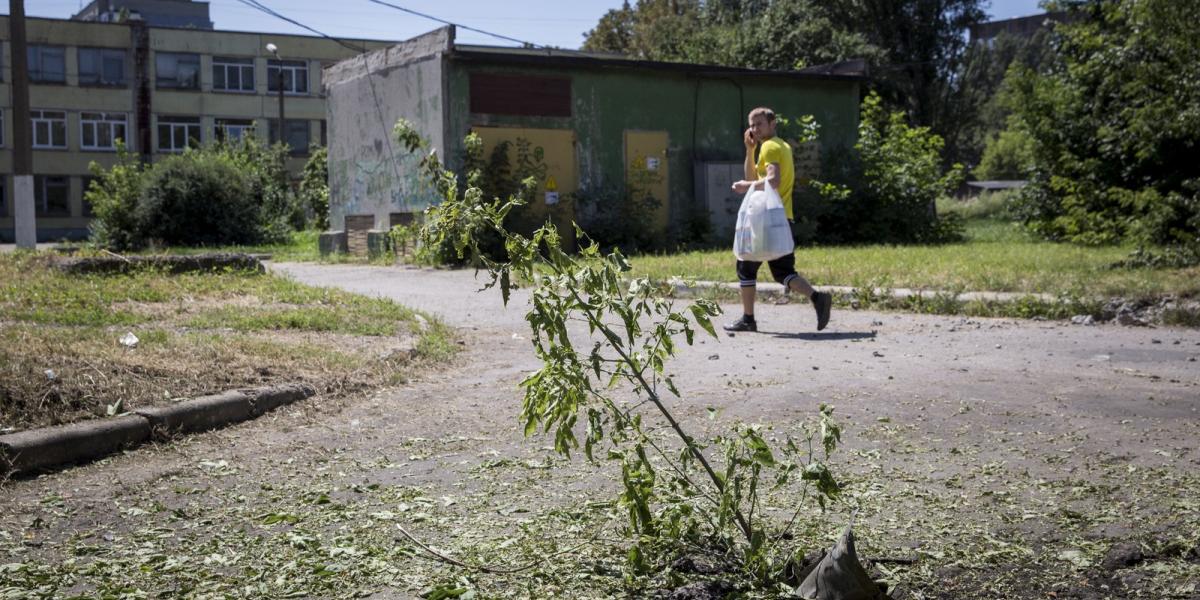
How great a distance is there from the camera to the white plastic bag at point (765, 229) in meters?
8.77

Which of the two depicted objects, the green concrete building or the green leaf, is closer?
the green leaf

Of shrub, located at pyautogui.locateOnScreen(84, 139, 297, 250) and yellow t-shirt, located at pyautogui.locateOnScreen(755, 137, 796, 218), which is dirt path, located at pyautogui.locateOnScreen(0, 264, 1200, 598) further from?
shrub, located at pyautogui.locateOnScreen(84, 139, 297, 250)

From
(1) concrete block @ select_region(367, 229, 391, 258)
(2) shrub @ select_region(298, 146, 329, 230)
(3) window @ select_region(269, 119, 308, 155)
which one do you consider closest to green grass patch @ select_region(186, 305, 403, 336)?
(1) concrete block @ select_region(367, 229, 391, 258)

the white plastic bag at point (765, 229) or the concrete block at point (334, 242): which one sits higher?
the white plastic bag at point (765, 229)

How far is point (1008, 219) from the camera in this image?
3262cm

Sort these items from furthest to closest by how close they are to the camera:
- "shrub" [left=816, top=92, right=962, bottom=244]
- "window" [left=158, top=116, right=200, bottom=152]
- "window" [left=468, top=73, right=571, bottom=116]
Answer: "window" [left=158, top=116, right=200, bottom=152], "shrub" [left=816, top=92, right=962, bottom=244], "window" [left=468, top=73, right=571, bottom=116]

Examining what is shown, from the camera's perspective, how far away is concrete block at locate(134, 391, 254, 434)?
5.18m

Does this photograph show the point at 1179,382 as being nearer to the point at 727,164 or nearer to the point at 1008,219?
the point at 727,164

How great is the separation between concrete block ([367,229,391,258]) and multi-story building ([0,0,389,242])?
3270cm

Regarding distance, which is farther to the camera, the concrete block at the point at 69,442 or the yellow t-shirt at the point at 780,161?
the yellow t-shirt at the point at 780,161

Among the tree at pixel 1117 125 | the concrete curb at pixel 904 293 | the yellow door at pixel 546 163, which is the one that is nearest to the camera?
the concrete curb at pixel 904 293

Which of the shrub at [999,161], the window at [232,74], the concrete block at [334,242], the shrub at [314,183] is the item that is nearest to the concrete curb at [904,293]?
the concrete block at [334,242]

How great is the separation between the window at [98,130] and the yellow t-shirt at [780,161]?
164 feet

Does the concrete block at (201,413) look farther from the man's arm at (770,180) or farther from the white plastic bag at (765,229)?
the man's arm at (770,180)
